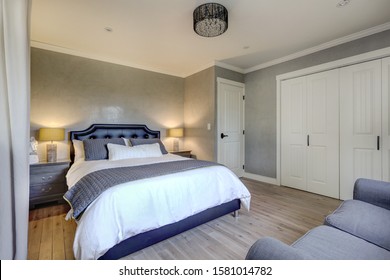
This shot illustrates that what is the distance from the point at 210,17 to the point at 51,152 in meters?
2.99

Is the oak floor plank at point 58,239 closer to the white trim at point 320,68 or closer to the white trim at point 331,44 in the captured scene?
the white trim at point 320,68

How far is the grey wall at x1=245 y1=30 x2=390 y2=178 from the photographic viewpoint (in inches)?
140

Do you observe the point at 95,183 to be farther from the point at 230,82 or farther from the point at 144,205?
the point at 230,82

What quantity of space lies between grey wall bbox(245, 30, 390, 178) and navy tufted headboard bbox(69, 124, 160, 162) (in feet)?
7.08

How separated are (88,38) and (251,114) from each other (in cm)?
340

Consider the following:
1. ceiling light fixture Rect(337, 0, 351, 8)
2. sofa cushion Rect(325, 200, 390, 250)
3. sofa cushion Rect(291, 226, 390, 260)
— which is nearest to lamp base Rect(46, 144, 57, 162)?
sofa cushion Rect(291, 226, 390, 260)

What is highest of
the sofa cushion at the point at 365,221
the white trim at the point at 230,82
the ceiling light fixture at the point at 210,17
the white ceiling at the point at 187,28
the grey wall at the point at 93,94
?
the white ceiling at the point at 187,28

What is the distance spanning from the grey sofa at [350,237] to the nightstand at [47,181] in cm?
302

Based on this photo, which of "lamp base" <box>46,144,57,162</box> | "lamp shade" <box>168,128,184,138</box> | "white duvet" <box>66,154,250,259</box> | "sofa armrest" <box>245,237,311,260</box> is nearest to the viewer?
"sofa armrest" <box>245,237,311,260</box>

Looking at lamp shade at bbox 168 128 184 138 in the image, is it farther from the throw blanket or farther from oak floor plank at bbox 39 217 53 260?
oak floor plank at bbox 39 217 53 260

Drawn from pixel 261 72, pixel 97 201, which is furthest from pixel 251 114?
pixel 97 201

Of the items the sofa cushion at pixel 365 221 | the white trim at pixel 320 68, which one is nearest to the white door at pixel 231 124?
the white trim at pixel 320 68

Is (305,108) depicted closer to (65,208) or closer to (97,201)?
(97,201)

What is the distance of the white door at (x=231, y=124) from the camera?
3.96m
